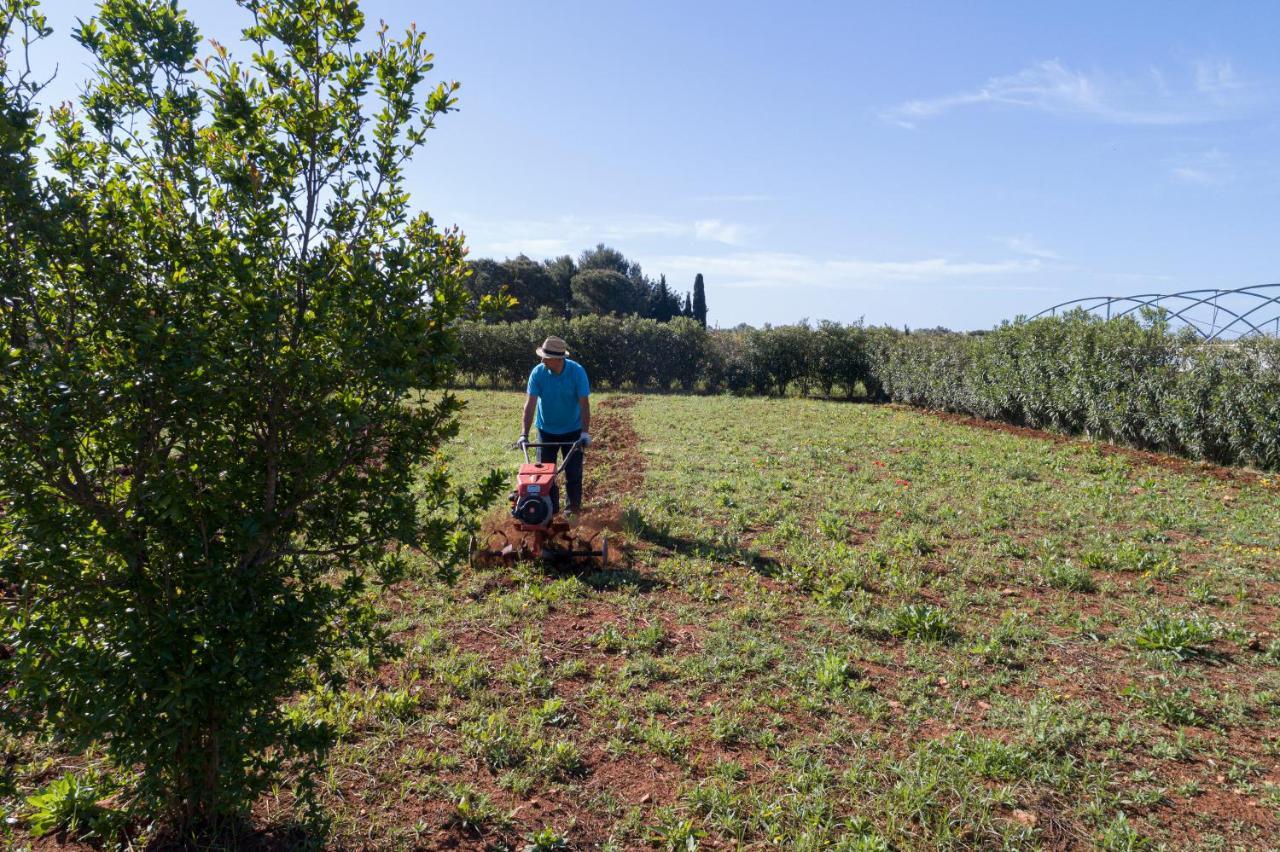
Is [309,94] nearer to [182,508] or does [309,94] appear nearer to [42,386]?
[42,386]

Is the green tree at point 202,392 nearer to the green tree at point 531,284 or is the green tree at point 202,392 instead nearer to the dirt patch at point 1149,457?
the dirt patch at point 1149,457

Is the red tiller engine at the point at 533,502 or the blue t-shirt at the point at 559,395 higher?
the blue t-shirt at the point at 559,395

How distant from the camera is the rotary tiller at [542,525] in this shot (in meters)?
5.93

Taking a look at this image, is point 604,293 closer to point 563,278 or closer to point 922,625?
point 563,278

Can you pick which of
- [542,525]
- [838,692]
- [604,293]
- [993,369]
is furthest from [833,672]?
[604,293]

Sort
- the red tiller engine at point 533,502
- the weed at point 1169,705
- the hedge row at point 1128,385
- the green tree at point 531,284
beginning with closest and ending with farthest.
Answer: the weed at point 1169,705
the red tiller engine at point 533,502
the hedge row at point 1128,385
the green tree at point 531,284

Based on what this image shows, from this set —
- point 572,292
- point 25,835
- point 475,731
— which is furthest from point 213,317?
point 572,292

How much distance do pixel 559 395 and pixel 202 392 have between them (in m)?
4.88

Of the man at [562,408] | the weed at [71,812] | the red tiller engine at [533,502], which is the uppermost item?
the man at [562,408]

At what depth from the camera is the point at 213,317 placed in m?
2.61

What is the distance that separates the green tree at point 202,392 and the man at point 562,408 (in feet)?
13.8

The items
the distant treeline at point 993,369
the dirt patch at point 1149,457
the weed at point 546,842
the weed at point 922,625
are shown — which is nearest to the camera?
the weed at point 546,842

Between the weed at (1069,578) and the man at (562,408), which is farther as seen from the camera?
the man at (562,408)

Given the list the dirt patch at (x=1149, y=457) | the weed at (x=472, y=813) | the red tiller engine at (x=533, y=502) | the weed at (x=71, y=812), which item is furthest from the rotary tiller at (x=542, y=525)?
the dirt patch at (x=1149, y=457)
